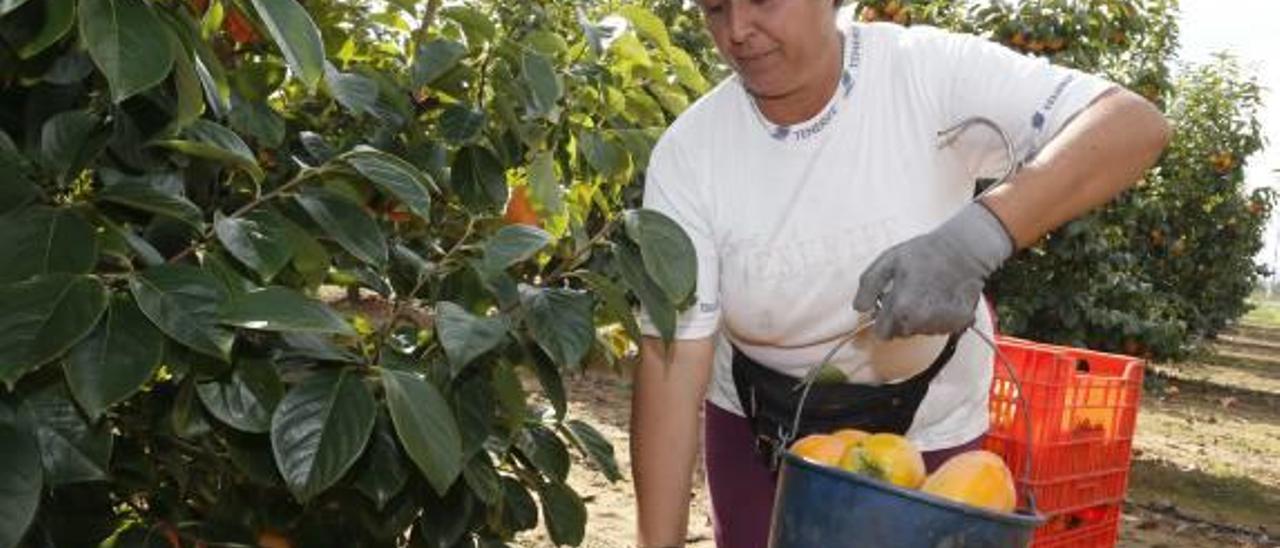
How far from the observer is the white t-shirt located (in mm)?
1814

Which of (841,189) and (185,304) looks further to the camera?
(841,189)

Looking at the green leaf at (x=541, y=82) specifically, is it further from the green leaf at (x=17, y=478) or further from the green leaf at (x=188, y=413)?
the green leaf at (x=17, y=478)

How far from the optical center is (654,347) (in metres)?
1.90

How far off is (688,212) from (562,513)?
53cm

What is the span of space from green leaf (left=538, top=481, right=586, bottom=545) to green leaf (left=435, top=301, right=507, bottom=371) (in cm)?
44

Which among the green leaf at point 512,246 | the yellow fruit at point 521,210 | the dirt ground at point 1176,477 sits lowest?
the dirt ground at point 1176,477

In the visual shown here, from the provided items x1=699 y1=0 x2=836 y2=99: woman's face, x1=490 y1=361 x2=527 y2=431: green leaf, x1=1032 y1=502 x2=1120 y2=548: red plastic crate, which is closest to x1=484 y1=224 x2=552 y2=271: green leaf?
x1=490 y1=361 x2=527 y2=431: green leaf

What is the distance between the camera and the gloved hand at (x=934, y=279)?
1458mm

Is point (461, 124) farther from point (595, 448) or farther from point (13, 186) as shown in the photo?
point (13, 186)

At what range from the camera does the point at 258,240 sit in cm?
109

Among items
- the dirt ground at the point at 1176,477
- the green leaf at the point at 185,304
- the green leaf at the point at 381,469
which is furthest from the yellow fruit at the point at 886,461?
the dirt ground at the point at 1176,477

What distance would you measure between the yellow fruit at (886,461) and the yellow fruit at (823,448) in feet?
0.08

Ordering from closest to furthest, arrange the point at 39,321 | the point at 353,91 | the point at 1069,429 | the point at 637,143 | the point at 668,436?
the point at 39,321, the point at 353,91, the point at 637,143, the point at 668,436, the point at 1069,429

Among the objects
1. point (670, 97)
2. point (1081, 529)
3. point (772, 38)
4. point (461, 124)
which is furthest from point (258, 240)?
point (1081, 529)
